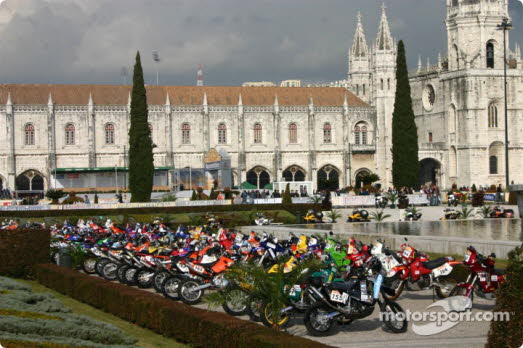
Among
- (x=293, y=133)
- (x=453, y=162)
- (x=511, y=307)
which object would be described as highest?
(x=293, y=133)

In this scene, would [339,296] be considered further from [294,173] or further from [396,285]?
[294,173]

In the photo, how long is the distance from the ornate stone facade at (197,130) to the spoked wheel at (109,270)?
154 feet

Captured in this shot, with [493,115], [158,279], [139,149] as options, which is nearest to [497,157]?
[493,115]

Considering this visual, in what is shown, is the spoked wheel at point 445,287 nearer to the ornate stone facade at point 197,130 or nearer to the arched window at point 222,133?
the ornate stone facade at point 197,130

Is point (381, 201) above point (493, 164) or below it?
below

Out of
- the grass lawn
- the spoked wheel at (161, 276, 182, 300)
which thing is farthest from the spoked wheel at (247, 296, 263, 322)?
the spoked wheel at (161, 276, 182, 300)

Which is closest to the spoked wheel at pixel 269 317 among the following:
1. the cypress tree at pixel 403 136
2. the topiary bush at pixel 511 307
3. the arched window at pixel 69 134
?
the topiary bush at pixel 511 307

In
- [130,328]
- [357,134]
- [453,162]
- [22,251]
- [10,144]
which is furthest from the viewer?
[357,134]

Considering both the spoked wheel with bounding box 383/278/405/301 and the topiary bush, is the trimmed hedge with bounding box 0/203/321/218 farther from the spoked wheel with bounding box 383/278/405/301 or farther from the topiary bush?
the topiary bush

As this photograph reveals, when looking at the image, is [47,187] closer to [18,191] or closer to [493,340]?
[18,191]

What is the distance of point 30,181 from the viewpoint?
70.3 meters

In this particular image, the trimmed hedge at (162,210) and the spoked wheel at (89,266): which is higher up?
the trimmed hedge at (162,210)

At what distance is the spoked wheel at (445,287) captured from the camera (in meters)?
17.6

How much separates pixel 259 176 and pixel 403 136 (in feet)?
58.6
